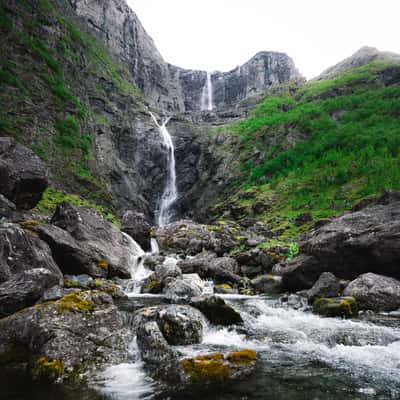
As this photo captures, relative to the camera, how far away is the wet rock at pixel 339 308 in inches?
374

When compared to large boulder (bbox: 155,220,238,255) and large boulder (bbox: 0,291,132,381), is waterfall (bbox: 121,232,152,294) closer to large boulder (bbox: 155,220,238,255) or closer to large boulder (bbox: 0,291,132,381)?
large boulder (bbox: 155,220,238,255)

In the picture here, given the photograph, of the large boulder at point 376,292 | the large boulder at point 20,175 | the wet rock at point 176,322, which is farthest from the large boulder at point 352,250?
the large boulder at point 20,175

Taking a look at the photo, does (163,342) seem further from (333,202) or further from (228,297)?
(333,202)


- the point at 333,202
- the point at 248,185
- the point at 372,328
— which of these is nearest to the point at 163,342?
the point at 372,328

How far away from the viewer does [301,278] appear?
46.6ft

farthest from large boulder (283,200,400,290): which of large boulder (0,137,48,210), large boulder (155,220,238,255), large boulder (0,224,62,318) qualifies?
large boulder (0,137,48,210)

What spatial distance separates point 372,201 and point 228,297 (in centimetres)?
1569

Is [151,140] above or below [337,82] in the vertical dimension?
below

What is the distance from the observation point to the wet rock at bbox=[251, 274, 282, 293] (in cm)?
1493

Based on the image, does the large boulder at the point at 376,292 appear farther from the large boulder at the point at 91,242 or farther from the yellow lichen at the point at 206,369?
the large boulder at the point at 91,242

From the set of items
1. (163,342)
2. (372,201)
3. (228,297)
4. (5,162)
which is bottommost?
(228,297)

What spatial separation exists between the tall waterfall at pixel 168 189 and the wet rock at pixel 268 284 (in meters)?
32.4

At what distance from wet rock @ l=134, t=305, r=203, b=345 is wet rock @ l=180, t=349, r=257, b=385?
1436 millimetres

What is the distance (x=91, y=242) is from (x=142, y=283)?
397cm
